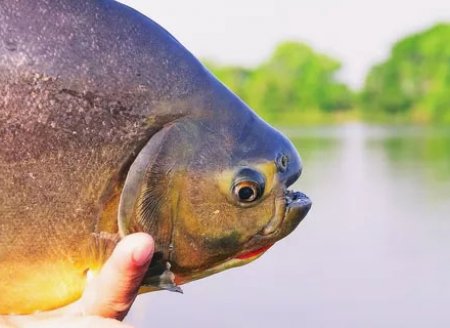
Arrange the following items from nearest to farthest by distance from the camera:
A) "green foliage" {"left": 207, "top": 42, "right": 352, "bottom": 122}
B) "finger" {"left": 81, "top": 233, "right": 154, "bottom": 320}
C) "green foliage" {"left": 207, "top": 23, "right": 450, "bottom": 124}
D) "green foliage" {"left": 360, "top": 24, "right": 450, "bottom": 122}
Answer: "finger" {"left": 81, "top": 233, "right": 154, "bottom": 320} < "green foliage" {"left": 360, "top": 24, "right": 450, "bottom": 122} < "green foliage" {"left": 207, "top": 23, "right": 450, "bottom": 124} < "green foliage" {"left": 207, "top": 42, "right": 352, "bottom": 122}

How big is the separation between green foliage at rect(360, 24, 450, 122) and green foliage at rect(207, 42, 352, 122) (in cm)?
475

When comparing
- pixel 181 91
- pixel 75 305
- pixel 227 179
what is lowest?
pixel 75 305

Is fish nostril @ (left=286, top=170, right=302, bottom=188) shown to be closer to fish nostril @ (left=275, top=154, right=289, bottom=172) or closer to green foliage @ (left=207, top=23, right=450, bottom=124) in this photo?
fish nostril @ (left=275, top=154, right=289, bottom=172)

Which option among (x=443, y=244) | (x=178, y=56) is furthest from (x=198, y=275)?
(x=443, y=244)

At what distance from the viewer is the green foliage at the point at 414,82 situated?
81250 millimetres

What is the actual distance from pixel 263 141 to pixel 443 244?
50.4ft

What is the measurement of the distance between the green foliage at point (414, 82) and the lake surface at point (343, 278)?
58.0 m

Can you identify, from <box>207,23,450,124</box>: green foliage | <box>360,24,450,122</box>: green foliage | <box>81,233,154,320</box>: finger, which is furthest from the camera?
<box>207,23,450,124</box>: green foliage

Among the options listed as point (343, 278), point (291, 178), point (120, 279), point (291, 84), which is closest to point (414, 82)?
point (291, 84)

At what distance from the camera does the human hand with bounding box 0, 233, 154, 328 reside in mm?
2367

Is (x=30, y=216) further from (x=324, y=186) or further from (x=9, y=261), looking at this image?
(x=324, y=186)

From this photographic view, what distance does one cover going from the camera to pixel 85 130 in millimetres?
2412

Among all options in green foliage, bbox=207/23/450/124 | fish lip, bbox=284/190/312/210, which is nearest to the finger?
fish lip, bbox=284/190/312/210

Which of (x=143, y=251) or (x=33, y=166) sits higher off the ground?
(x=33, y=166)
